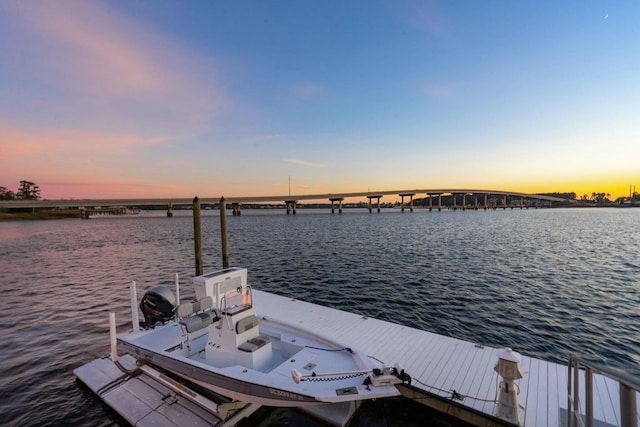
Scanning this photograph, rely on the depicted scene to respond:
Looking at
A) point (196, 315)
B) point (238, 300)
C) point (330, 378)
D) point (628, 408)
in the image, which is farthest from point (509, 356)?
point (238, 300)

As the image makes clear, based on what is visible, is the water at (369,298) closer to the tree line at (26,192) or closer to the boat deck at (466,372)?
the boat deck at (466,372)

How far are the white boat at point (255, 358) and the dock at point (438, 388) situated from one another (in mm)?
672

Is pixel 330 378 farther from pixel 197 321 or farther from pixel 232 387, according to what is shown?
pixel 197 321

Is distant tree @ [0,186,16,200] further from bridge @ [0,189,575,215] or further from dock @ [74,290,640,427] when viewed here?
dock @ [74,290,640,427]

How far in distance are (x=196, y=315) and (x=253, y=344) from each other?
1926 millimetres

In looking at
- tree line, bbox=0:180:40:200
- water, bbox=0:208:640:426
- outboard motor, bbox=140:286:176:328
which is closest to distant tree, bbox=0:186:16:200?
tree line, bbox=0:180:40:200

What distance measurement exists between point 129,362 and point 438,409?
790cm

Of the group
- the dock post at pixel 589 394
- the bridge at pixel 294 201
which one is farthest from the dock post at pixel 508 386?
the bridge at pixel 294 201

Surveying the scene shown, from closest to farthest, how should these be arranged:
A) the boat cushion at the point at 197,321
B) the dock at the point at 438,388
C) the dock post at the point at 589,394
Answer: the dock post at the point at 589,394 → the dock at the point at 438,388 → the boat cushion at the point at 197,321

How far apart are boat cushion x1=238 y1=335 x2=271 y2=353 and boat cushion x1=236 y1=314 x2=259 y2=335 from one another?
0.27 meters

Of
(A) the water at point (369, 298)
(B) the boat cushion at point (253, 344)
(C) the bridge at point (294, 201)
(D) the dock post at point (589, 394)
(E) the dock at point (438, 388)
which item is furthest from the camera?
(C) the bridge at point (294, 201)

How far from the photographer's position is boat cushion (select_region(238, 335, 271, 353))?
5781 mm

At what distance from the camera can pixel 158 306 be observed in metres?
9.14

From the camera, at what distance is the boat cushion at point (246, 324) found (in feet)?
19.0
